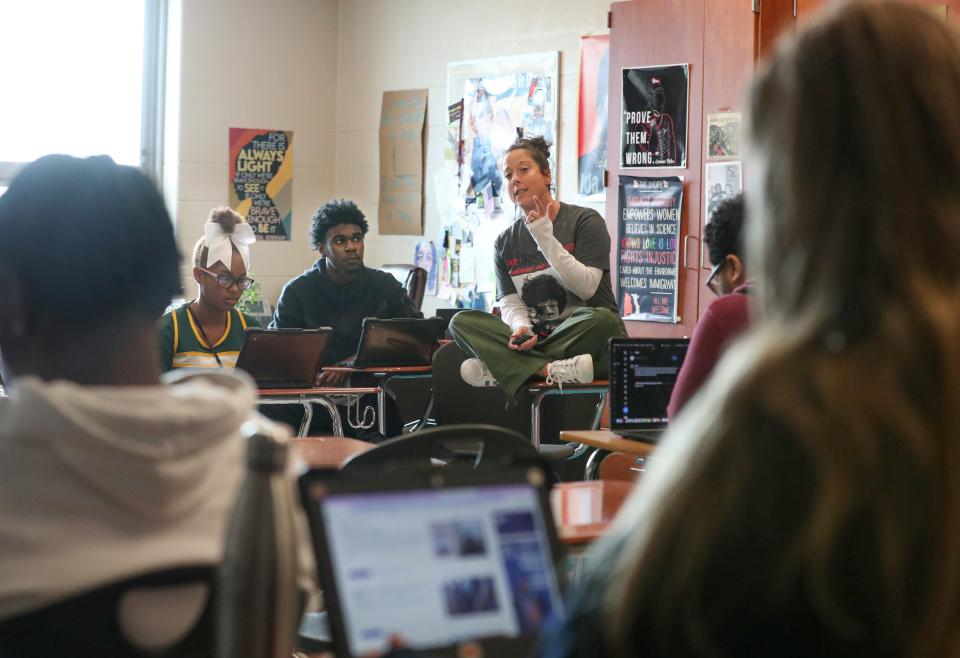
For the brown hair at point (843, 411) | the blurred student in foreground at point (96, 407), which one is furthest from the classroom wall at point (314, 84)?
the brown hair at point (843, 411)

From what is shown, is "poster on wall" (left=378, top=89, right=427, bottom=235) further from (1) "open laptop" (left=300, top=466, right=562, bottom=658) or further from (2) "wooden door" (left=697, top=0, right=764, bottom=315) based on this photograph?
(1) "open laptop" (left=300, top=466, right=562, bottom=658)

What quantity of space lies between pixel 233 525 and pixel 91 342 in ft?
1.42

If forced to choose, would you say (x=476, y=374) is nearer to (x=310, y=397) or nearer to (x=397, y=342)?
(x=397, y=342)

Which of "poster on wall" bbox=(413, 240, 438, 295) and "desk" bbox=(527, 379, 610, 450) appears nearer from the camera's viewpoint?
"desk" bbox=(527, 379, 610, 450)

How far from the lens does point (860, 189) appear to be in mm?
718

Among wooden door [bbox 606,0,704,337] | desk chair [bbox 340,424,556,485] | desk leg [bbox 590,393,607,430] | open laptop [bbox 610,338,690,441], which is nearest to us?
desk chair [bbox 340,424,556,485]

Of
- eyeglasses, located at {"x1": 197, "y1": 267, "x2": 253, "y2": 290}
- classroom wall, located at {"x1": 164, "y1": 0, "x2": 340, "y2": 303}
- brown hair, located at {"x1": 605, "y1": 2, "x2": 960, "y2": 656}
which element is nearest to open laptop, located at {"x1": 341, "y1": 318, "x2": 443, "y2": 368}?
eyeglasses, located at {"x1": 197, "y1": 267, "x2": 253, "y2": 290}

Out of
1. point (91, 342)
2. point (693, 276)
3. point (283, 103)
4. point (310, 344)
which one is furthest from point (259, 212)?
point (91, 342)

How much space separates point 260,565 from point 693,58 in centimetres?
506

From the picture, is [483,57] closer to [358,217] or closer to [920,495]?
[358,217]

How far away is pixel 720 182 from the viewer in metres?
5.61

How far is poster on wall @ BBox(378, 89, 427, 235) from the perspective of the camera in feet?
26.1

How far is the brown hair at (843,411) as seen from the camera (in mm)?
688

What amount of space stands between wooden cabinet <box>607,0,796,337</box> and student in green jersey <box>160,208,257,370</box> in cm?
216
